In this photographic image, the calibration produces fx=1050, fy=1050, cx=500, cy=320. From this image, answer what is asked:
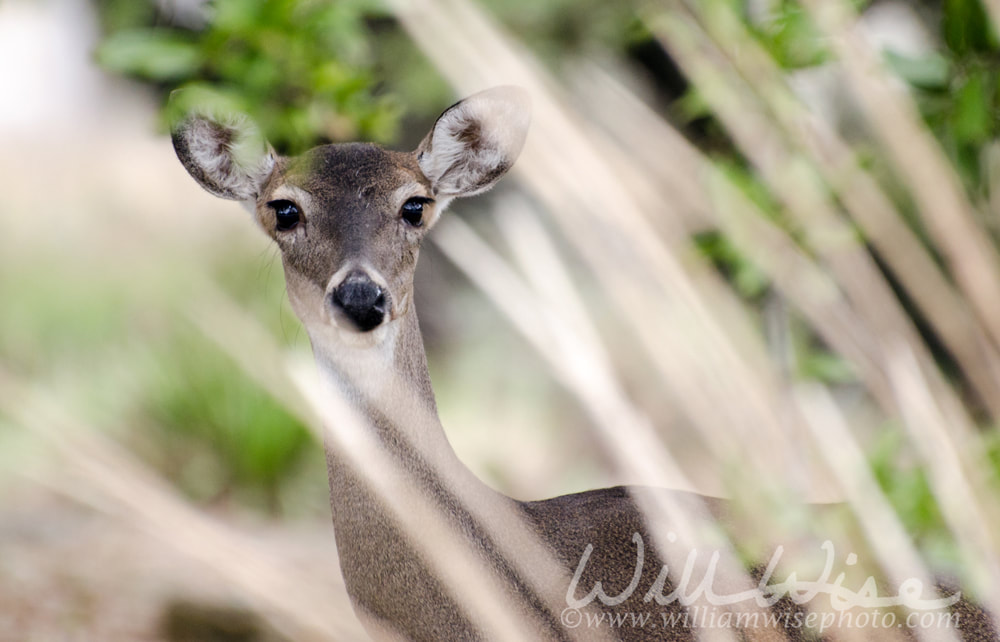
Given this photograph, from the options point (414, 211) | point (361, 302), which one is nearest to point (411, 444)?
point (361, 302)

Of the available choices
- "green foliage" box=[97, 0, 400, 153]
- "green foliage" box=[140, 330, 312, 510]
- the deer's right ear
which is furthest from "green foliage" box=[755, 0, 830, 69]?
"green foliage" box=[140, 330, 312, 510]

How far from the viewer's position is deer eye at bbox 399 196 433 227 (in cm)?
303

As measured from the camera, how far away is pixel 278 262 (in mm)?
8391

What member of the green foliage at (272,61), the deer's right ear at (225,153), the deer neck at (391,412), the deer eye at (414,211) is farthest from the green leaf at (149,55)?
the deer neck at (391,412)

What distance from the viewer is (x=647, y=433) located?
4.87 ft

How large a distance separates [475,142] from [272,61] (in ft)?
2.21

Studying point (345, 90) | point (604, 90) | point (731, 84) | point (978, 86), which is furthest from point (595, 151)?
point (345, 90)

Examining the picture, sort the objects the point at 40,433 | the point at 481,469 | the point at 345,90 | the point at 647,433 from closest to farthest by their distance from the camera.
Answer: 1. the point at 40,433
2. the point at 647,433
3. the point at 345,90
4. the point at 481,469

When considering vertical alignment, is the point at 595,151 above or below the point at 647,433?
above

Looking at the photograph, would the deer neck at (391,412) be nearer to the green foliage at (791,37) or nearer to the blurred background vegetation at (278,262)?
the blurred background vegetation at (278,262)

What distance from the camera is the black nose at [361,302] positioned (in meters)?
2.61

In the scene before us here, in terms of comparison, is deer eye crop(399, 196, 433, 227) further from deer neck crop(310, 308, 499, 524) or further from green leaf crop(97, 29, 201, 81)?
green leaf crop(97, 29, 201, 81)

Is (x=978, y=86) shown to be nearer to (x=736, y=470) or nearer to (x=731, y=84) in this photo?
(x=731, y=84)

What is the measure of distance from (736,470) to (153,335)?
273 inches
